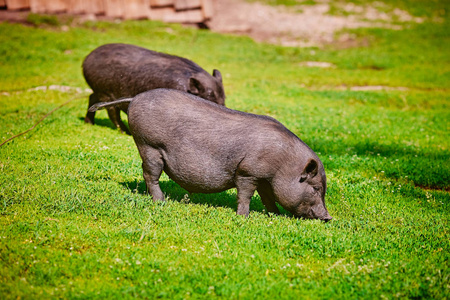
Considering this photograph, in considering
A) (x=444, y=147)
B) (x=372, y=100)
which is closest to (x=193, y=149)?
(x=444, y=147)

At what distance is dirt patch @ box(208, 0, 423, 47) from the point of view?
925 inches

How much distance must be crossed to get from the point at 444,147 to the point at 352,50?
482 inches

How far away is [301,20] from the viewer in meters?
25.9

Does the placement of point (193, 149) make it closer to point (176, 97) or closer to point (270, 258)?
point (176, 97)

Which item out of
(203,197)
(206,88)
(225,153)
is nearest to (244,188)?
(225,153)

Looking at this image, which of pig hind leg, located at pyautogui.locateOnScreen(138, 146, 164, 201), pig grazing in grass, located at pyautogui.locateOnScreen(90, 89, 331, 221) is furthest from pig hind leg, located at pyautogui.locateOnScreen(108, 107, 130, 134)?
pig hind leg, located at pyautogui.locateOnScreen(138, 146, 164, 201)

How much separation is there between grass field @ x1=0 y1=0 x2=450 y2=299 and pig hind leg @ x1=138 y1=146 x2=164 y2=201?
244 mm

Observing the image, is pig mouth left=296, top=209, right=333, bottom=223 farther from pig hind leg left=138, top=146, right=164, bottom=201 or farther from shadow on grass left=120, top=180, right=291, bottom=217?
pig hind leg left=138, top=146, right=164, bottom=201

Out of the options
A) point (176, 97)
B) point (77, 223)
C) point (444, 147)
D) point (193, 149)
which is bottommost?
point (444, 147)

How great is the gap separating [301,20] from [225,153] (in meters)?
21.7

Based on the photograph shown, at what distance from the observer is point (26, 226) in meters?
5.22

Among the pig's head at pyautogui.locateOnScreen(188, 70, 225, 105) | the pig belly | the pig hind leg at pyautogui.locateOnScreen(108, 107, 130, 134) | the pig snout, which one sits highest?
the pig's head at pyautogui.locateOnScreen(188, 70, 225, 105)

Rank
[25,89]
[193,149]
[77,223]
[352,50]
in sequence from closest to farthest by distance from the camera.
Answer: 1. [77,223]
2. [193,149]
3. [25,89]
4. [352,50]

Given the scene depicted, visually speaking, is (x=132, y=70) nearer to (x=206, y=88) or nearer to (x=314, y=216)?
(x=206, y=88)
